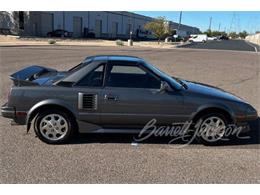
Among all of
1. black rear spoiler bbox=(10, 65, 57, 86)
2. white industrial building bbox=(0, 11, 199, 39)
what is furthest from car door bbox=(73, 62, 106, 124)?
white industrial building bbox=(0, 11, 199, 39)

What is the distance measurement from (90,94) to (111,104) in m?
0.38

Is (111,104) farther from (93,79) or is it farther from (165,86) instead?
(165,86)

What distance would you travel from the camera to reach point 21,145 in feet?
16.6

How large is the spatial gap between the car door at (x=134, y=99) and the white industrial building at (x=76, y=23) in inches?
2302

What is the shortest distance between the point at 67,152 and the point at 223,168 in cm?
229

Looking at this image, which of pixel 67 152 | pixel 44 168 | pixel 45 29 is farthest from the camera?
pixel 45 29

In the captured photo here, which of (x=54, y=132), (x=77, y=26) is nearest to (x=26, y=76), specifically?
(x=54, y=132)

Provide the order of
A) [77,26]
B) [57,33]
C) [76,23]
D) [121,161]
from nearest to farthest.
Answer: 1. [121,161]
2. [57,33]
3. [76,23]
4. [77,26]

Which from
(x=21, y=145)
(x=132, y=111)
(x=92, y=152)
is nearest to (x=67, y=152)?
(x=92, y=152)

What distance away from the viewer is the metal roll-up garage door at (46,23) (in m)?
62.7

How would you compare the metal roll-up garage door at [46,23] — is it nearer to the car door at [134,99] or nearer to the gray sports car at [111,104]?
the gray sports car at [111,104]

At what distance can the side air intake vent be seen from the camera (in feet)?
16.9

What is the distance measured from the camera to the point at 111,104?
17.0ft
